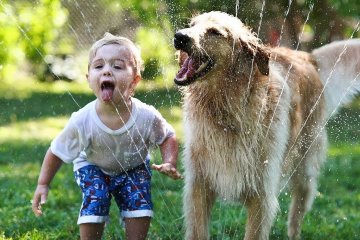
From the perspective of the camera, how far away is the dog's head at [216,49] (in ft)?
12.8

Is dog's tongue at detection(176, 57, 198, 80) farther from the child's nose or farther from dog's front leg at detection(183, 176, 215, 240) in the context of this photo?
dog's front leg at detection(183, 176, 215, 240)

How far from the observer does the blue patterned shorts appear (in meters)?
4.16

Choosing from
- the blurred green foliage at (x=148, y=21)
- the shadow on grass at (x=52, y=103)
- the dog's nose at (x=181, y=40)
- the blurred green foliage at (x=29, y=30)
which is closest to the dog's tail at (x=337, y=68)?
the dog's nose at (x=181, y=40)

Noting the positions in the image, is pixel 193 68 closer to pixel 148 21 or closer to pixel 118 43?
pixel 118 43

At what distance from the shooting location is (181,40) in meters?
3.87

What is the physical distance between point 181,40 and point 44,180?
1.10 metres

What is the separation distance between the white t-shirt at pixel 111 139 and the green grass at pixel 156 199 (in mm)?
779

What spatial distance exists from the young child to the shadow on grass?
723 cm

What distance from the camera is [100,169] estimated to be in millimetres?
4250

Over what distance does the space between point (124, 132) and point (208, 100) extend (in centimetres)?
49

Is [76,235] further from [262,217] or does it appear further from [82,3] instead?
[82,3]

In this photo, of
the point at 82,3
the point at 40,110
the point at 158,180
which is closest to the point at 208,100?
the point at 158,180

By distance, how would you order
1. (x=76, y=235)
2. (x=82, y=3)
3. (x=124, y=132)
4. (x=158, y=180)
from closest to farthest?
(x=124, y=132)
(x=76, y=235)
(x=158, y=180)
(x=82, y=3)

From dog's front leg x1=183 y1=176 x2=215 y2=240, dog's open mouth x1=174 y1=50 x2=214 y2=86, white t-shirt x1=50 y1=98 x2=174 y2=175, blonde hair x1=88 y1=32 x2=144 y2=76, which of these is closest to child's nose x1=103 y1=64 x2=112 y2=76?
blonde hair x1=88 y1=32 x2=144 y2=76
